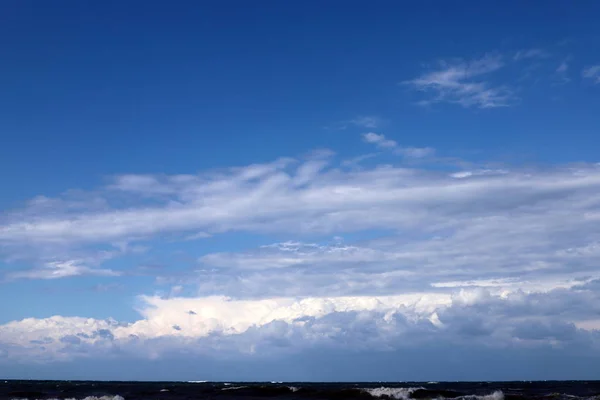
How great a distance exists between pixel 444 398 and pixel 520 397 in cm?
854

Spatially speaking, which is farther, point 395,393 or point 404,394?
point 395,393

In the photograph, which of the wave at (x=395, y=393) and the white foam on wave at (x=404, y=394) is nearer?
the white foam on wave at (x=404, y=394)

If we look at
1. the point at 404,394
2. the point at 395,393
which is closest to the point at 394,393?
the point at 395,393

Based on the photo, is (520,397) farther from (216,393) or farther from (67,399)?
(67,399)

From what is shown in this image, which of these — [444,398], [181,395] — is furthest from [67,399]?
[444,398]

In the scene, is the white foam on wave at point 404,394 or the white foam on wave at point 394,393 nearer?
the white foam on wave at point 404,394

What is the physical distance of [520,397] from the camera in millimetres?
60656

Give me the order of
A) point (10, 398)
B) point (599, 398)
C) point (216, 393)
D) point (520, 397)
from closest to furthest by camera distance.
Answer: point (599, 398) → point (520, 397) → point (10, 398) → point (216, 393)

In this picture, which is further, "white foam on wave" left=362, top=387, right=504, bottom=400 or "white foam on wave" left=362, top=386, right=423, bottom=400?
"white foam on wave" left=362, top=386, right=423, bottom=400

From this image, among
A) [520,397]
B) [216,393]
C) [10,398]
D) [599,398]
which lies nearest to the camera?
[599,398]

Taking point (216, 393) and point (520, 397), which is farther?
point (216, 393)

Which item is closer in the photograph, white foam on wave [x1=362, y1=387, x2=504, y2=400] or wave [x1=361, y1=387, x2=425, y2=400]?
white foam on wave [x1=362, y1=387, x2=504, y2=400]

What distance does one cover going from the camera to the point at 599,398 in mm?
54844

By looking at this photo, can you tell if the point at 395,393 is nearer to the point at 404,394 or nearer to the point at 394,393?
the point at 394,393
